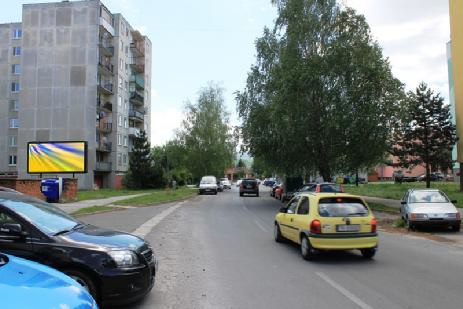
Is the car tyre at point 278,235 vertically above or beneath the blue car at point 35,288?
beneath

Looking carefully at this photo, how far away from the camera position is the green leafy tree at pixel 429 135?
4616cm

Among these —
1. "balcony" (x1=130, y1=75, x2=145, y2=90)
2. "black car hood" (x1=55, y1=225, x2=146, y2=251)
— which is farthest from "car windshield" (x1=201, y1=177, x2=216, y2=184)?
"black car hood" (x1=55, y1=225, x2=146, y2=251)

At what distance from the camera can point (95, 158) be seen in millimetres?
60406

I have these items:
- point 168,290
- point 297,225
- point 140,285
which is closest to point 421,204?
point 297,225

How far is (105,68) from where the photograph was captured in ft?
208

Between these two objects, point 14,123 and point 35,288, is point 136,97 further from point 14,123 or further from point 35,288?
point 35,288

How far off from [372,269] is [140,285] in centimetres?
498

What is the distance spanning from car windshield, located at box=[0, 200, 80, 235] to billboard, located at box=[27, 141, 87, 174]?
→ 27.9 m

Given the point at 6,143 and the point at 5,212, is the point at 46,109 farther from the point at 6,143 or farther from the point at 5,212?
the point at 5,212

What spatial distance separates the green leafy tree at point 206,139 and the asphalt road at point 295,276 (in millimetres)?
54841

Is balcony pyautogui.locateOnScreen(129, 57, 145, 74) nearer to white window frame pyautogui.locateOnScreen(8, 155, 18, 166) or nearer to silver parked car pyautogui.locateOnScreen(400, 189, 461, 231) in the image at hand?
white window frame pyautogui.locateOnScreen(8, 155, 18, 166)

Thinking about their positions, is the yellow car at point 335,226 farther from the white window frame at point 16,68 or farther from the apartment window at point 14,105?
the white window frame at point 16,68

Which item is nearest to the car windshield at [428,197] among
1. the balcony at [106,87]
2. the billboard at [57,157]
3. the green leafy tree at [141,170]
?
the billboard at [57,157]

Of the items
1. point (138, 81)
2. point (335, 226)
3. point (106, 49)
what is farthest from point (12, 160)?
point (335, 226)
